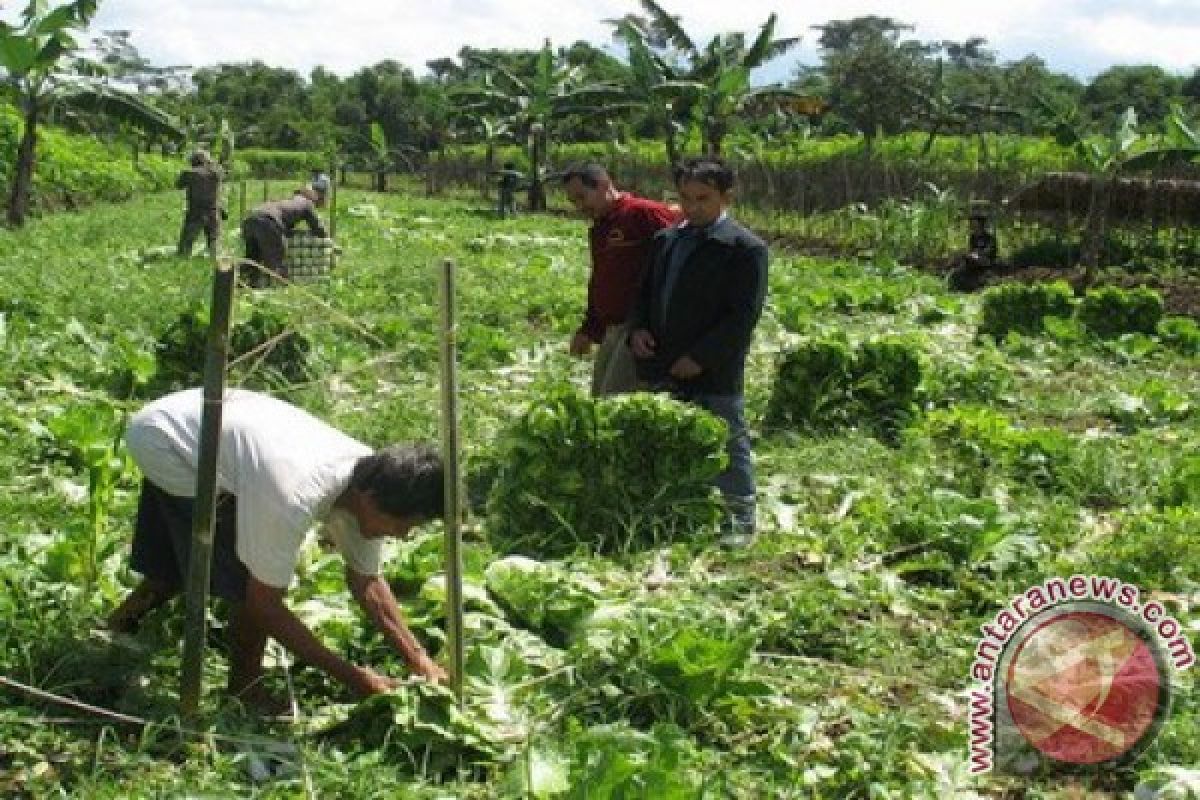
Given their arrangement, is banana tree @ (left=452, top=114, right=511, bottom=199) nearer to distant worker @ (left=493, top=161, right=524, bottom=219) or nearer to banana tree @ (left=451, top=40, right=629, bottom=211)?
banana tree @ (left=451, top=40, right=629, bottom=211)

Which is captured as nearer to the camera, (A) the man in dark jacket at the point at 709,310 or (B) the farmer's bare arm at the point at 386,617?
(B) the farmer's bare arm at the point at 386,617

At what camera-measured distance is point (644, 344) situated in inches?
235

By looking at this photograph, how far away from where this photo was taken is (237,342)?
322 inches

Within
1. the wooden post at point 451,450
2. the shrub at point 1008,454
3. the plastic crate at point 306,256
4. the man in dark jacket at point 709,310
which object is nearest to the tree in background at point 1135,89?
the plastic crate at point 306,256

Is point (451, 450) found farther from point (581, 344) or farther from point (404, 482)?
point (581, 344)

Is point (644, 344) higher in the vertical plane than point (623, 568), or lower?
higher

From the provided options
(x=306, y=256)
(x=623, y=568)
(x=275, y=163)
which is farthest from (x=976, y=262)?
(x=275, y=163)

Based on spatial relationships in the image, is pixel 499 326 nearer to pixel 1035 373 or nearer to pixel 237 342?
pixel 237 342

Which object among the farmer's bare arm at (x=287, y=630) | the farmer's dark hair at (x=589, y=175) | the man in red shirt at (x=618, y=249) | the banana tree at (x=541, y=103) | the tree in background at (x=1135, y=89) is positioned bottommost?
the farmer's bare arm at (x=287, y=630)

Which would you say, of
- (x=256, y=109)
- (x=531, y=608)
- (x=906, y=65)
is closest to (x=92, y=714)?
(x=531, y=608)

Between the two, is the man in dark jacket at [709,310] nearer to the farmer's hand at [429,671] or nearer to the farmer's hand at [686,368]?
the farmer's hand at [686,368]

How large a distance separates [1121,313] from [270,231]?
7.96 meters

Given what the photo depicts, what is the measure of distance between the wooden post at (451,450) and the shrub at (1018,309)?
9.58 metres

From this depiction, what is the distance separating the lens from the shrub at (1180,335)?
38.1 feet
